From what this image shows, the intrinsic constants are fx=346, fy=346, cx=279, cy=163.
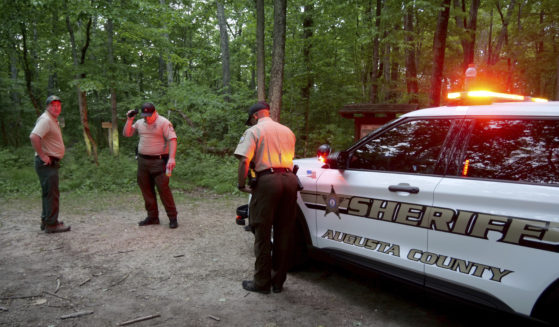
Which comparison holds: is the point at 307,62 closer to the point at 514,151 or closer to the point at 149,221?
the point at 149,221

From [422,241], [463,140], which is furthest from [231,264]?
[463,140]

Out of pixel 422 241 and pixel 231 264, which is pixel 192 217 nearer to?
pixel 231 264

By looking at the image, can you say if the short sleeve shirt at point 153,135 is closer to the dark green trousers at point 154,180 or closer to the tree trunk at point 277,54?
the dark green trousers at point 154,180

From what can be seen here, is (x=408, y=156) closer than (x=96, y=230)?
Yes

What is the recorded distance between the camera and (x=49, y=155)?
5.09m

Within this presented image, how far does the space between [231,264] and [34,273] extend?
219 cm

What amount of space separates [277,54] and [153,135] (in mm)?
4080

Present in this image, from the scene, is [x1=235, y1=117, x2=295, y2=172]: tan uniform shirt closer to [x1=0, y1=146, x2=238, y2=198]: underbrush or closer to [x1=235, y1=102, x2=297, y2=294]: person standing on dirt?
[x1=235, y1=102, x2=297, y2=294]: person standing on dirt

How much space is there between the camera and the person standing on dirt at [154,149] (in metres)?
5.42

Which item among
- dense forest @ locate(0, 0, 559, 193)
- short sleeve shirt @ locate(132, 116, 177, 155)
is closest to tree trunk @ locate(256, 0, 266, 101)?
dense forest @ locate(0, 0, 559, 193)

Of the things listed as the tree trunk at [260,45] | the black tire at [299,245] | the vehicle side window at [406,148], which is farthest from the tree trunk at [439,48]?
the black tire at [299,245]

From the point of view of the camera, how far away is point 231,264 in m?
4.25

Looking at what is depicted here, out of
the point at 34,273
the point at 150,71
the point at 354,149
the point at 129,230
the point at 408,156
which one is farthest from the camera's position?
the point at 150,71

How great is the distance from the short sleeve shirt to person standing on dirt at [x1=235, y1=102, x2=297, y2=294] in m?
2.48
